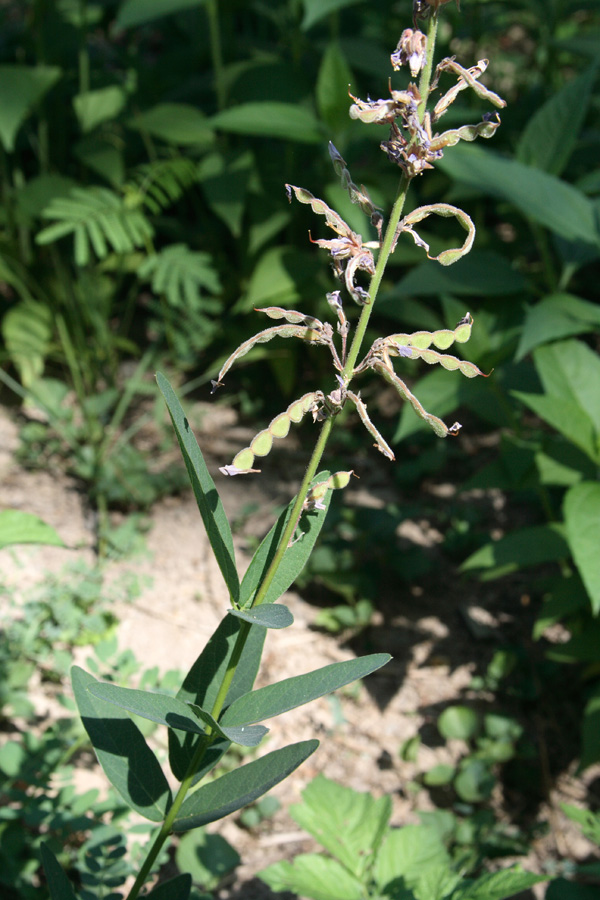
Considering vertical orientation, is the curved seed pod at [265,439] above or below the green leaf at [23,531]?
above

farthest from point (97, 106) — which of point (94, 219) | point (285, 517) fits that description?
point (285, 517)

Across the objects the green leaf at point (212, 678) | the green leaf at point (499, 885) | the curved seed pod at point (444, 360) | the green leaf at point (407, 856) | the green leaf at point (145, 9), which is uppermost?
the green leaf at point (145, 9)

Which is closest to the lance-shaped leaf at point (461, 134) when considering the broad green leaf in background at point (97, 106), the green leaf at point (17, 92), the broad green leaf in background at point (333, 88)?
the broad green leaf in background at point (333, 88)

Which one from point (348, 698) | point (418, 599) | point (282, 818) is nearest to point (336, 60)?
point (418, 599)

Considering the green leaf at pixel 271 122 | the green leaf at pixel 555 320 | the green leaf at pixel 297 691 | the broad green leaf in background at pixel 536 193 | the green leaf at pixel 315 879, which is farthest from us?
the green leaf at pixel 271 122

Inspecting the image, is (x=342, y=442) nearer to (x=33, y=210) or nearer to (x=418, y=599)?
(x=418, y=599)

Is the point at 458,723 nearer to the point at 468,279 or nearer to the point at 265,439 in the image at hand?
the point at 468,279

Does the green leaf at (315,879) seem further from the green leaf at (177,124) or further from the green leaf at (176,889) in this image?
the green leaf at (177,124)
